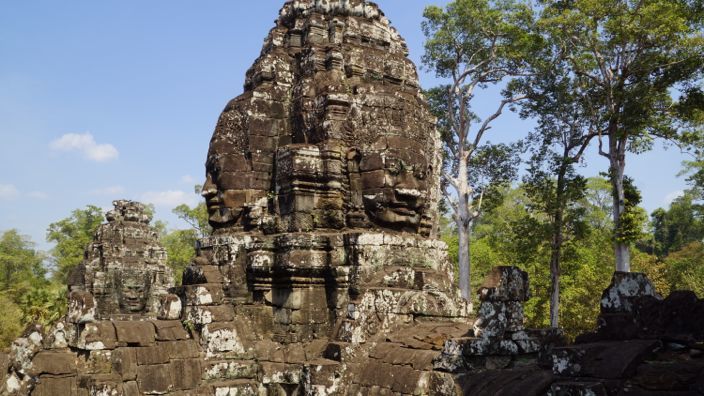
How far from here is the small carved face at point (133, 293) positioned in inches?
583

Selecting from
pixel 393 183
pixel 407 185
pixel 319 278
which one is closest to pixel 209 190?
pixel 319 278

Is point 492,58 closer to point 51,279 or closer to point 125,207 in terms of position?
point 125,207

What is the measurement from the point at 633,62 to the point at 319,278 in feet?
48.2

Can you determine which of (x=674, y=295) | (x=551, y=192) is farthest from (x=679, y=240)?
(x=674, y=295)

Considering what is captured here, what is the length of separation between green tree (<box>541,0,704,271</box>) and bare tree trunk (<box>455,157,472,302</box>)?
15.8 ft

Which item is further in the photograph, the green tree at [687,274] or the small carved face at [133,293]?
the green tree at [687,274]

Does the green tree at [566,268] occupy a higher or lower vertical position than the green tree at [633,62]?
lower

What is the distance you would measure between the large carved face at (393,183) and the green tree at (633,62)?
1143 centimetres

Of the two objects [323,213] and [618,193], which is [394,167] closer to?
[323,213]

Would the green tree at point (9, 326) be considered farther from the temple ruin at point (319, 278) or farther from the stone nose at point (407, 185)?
the stone nose at point (407, 185)

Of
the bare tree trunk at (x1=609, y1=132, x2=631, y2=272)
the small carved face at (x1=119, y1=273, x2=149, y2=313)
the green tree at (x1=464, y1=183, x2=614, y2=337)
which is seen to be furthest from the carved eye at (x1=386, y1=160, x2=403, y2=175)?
the green tree at (x1=464, y1=183, x2=614, y2=337)

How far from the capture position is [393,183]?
7680 mm

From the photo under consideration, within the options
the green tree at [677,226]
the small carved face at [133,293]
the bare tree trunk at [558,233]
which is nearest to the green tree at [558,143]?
the bare tree trunk at [558,233]

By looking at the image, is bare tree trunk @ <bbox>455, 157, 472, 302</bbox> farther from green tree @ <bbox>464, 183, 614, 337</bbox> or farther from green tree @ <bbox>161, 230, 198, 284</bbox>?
green tree @ <bbox>161, 230, 198, 284</bbox>
